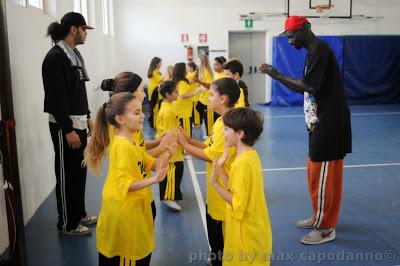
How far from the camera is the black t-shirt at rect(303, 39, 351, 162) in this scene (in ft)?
11.0

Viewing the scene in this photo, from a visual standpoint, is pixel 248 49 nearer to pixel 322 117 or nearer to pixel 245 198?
pixel 322 117

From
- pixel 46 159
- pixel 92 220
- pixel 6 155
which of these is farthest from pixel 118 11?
pixel 6 155

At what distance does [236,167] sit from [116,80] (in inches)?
50.4

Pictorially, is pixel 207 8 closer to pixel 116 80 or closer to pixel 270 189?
pixel 270 189

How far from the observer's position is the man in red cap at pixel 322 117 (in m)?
3.38

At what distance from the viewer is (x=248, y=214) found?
86.7 inches

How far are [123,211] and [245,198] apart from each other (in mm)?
709

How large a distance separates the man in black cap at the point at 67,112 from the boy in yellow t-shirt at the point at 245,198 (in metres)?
1.79

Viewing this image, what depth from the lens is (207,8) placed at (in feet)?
42.8

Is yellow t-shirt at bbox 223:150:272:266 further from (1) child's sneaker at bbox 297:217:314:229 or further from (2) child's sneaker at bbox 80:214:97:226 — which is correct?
(2) child's sneaker at bbox 80:214:97:226

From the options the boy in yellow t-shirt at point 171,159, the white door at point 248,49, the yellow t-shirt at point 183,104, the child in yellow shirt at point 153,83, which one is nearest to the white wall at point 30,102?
the boy in yellow t-shirt at point 171,159

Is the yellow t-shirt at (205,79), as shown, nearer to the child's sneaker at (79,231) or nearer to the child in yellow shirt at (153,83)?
the child in yellow shirt at (153,83)

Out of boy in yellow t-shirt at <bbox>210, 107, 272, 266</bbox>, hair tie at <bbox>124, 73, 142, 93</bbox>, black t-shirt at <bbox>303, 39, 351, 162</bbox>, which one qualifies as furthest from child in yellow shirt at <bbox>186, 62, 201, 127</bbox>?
boy in yellow t-shirt at <bbox>210, 107, 272, 266</bbox>

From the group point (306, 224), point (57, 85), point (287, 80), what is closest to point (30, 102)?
point (57, 85)
